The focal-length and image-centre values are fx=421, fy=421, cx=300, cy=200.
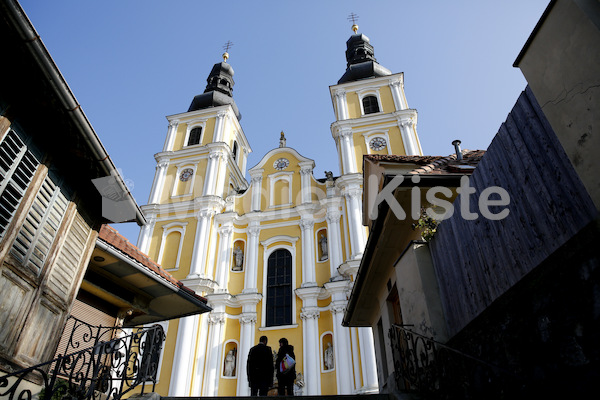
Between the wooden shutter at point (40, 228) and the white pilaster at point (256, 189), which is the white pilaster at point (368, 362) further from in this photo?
the wooden shutter at point (40, 228)

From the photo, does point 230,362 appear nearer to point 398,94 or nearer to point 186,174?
point 186,174

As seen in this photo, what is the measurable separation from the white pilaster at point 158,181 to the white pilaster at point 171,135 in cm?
141

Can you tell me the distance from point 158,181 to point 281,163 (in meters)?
8.22

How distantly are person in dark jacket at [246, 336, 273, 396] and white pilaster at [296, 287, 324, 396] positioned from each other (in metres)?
10.0

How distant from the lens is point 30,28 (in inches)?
189

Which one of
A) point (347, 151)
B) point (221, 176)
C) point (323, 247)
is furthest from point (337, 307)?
point (221, 176)

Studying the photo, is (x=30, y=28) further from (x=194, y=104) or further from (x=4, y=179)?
(x=194, y=104)

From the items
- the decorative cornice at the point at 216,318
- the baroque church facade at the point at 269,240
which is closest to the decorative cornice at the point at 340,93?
the baroque church facade at the point at 269,240

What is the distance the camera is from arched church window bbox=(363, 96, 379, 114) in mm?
28609

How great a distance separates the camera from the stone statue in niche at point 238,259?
2361 cm

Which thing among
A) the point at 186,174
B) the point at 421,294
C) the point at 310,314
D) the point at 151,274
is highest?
the point at 186,174

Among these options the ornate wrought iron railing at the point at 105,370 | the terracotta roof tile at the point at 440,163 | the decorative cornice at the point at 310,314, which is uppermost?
the decorative cornice at the point at 310,314

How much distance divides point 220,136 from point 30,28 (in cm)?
2505

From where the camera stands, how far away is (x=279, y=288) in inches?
882
